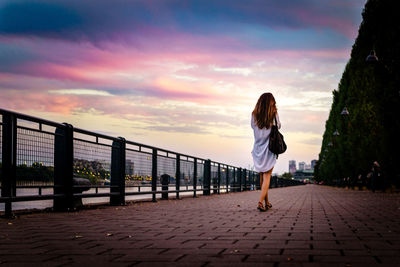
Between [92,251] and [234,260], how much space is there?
1270 mm

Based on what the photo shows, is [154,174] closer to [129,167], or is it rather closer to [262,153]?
[129,167]

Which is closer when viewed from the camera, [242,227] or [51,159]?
[242,227]

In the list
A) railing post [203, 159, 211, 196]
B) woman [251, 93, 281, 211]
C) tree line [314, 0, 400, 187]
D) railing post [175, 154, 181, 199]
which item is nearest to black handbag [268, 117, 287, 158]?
woman [251, 93, 281, 211]

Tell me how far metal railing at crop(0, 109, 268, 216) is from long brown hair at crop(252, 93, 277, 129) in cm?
313

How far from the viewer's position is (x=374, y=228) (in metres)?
6.15

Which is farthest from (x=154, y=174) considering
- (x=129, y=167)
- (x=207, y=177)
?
(x=207, y=177)

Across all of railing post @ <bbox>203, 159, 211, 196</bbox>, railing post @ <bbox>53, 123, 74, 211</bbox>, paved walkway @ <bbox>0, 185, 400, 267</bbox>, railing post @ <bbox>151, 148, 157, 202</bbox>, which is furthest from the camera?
railing post @ <bbox>203, 159, 211, 196</bbox>

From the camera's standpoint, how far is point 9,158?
687cm

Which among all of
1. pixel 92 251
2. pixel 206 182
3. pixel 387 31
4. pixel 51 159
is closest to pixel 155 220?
pixel 51 159

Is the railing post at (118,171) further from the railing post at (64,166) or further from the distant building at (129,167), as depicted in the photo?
the railing post at (64,166)

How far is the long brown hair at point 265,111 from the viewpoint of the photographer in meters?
9.12

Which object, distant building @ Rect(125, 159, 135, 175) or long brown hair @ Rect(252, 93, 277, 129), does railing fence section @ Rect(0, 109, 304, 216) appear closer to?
distant building @ Rect(125, 159, 135, 175)

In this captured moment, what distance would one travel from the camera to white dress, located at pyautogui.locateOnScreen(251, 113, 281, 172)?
9.20m

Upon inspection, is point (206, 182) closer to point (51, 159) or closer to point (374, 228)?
point (51, 159)
